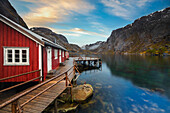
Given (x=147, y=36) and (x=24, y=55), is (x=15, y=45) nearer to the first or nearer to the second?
(x=24, y=55)

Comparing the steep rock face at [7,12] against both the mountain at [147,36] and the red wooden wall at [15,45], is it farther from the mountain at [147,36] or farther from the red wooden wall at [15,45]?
the mountain at [147,36]

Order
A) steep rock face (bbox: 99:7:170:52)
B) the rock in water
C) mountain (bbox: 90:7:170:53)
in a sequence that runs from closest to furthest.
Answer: the rock in water
mountain (bbox: 90:7:170:53)
steep rock face (bbox: 99:7:170:52)

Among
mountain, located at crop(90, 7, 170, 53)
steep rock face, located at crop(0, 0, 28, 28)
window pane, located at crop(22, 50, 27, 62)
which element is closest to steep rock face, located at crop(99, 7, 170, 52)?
mountain, located at crop(90, 7, 170, 53)

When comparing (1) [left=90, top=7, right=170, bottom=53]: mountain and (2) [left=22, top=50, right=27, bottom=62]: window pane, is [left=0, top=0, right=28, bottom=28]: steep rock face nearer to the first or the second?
(2) [left=22, top=50, right=27, bottom=62]: window pane

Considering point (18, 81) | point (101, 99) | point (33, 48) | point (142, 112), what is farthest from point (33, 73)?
point (142, 112)

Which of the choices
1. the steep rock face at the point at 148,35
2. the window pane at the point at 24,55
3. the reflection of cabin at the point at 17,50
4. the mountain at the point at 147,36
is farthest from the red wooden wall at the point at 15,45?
the steep rock face at the point at 148,35

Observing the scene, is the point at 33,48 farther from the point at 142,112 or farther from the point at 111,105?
the point at 142,112

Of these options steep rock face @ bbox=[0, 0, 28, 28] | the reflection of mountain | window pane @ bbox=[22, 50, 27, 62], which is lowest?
the reflection of mountain

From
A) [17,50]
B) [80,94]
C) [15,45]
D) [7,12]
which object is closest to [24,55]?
[17,50]

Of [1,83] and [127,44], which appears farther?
[127,44]

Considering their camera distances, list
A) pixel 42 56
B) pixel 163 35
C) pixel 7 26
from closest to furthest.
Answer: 1. pixel 7 26
2. pixel 42 56
3. pixel 163 35

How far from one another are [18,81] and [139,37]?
192 metres

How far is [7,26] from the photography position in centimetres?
886

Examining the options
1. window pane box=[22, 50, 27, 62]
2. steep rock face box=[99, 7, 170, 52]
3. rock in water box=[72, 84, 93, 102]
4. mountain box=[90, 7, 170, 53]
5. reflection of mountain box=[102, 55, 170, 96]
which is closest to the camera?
window pane box=[22, 50, 27, 62]
